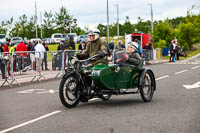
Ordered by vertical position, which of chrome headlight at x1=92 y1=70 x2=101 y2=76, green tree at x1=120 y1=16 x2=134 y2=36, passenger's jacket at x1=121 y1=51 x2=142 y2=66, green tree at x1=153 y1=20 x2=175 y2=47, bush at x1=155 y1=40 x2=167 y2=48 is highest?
green tree at x1=120 y1=16 x2=134 y2=36

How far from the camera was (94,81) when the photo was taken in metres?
8.96

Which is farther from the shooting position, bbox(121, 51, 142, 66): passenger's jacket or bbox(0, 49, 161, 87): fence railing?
bbox(0, 49, 161, 87): fence railing

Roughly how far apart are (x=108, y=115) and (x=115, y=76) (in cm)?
152

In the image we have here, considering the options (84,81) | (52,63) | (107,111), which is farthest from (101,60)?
(52,63)

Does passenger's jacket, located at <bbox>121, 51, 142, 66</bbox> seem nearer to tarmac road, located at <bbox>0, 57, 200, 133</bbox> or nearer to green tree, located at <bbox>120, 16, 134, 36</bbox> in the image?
tarmac road, located at <bbox>0, 57, 200, 133</bbox>

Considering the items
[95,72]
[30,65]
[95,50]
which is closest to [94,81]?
[95,72]

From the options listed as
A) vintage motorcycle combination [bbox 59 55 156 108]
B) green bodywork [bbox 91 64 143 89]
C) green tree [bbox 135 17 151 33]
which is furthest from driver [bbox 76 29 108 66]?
green tree [bbox 135 17 151 33]

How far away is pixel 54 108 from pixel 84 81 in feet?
2.81

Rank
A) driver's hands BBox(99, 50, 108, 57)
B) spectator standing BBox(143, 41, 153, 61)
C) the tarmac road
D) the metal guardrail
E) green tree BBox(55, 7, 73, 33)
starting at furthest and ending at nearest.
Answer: green tree BBox(55, 7, 73, 33)
spectator standing BBox(143, 41, 153, 61)
the metal guardrail
driver's hands BBox(99, 50, 108, 57)
the tarmac road

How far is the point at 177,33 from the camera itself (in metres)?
53.6

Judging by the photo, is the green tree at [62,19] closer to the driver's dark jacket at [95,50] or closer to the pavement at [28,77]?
the pavement at [28,77]

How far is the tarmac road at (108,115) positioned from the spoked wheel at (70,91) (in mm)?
174

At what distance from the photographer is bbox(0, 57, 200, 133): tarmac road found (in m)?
6.62

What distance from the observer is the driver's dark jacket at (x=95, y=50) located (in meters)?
9.43
